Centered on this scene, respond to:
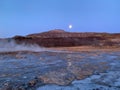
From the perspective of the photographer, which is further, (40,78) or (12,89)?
(40,78)

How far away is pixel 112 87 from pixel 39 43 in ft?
123

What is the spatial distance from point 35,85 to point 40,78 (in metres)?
1.00

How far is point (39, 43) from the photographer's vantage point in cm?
4381

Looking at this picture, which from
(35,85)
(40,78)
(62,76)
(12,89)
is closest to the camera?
(12,89)

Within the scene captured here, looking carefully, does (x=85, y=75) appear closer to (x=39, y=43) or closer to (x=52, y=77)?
(x=52, y=77)

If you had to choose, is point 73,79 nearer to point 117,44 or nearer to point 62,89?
point 62,89

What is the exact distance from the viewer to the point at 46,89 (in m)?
6.77

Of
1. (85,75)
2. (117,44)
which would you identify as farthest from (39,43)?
(85,75)

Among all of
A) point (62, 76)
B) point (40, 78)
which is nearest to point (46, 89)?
point (40, 78)

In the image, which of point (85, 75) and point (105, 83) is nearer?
point (105, 83)

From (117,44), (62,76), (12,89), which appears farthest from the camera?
(117,44)

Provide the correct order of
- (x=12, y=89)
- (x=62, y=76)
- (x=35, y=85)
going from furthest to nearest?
1. (x=62, y=76)
2. (x=35, y=85)
3. (x=12, y=89)

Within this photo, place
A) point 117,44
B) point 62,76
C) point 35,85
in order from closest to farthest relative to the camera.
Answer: point 35,85 < point 62,76 < point 117,44

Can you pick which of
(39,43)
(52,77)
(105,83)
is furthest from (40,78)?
(39,43)
